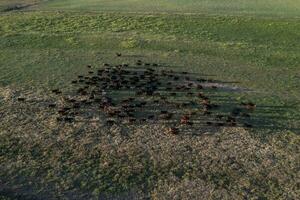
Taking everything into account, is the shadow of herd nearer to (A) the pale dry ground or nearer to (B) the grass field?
(B) the grass field

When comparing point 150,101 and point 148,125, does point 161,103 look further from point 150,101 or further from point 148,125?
point 148,125

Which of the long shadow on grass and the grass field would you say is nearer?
the grass field

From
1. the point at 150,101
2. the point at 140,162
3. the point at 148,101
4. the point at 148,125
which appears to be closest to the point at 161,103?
the point at 150,101

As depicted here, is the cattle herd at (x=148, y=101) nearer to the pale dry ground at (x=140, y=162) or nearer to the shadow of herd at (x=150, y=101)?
the shadow of herd at (x=150, y=101)

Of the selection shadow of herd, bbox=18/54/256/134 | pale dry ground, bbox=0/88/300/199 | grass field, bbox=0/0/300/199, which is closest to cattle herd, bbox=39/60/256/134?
shadow of herd, bbox=18/54/256/134

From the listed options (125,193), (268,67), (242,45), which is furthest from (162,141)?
(242,45)

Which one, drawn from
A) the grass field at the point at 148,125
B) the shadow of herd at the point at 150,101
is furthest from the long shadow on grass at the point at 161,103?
the grass field at the point at 148,125
